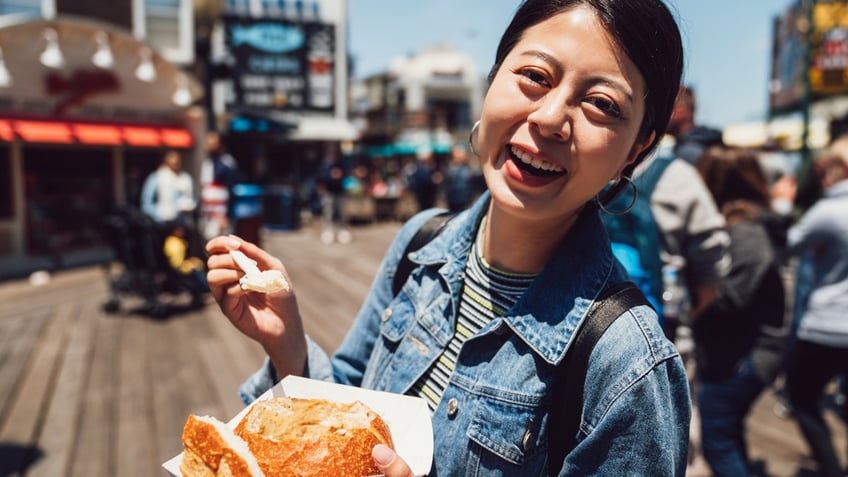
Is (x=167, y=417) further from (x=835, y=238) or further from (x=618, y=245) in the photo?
(x=835, y=238)

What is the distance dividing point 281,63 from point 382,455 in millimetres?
19476

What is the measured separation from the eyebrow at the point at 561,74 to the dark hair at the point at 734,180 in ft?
7.24

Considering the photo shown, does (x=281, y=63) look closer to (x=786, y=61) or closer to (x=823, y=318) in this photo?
(x=823, y=318)

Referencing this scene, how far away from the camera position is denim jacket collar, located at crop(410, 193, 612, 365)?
1.10 metres

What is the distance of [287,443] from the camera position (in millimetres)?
1019

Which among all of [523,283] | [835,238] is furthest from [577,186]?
[835,238]

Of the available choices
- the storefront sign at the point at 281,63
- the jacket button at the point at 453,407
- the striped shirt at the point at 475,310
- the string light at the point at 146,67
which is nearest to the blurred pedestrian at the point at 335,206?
the string light at the point at 146,67

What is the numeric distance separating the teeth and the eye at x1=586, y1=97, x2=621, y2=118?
0.44ft

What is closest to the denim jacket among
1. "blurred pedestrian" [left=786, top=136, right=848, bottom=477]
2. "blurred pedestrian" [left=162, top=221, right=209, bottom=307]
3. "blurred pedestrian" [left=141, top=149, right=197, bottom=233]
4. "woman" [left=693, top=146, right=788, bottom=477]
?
"woman" [left=693, top=146, right=788, bottom=477]

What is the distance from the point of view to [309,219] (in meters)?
17.2

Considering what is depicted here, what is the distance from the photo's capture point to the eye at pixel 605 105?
3.51ft

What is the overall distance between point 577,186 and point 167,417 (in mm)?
3801

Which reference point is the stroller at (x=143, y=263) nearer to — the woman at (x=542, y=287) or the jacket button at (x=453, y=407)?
the woman at (x=542, y=287)

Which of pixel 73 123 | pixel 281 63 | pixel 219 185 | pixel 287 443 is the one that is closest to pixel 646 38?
pixel 287 443
